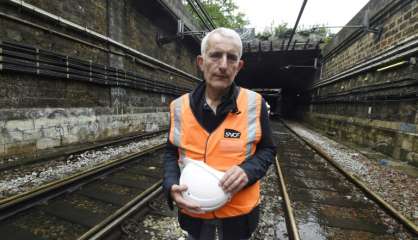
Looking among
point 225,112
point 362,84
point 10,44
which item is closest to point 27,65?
point 10,44

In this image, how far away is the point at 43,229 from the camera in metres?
2.79

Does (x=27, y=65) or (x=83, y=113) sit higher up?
(x=27, y=65)

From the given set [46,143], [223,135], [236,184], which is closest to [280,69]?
[46,143]

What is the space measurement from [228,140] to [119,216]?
2405mm

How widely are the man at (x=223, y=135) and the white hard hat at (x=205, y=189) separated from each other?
54mm

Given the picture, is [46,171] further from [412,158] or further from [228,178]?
[412,158]

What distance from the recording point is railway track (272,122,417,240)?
10.2 ft

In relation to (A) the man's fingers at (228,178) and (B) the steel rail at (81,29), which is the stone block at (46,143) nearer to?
(B) the steel rail at (81,29)

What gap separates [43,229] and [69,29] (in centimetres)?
656

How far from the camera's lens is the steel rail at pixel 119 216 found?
249 cm

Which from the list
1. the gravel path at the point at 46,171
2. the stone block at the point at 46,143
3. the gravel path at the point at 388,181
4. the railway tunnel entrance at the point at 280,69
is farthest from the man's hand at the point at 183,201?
the railway tunnel entrance at the point at 280,69

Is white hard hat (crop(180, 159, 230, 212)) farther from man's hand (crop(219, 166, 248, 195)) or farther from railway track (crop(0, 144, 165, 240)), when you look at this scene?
railway track (crop(0, 144, 165, 240))

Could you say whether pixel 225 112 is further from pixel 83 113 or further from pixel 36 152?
pixel 83 113

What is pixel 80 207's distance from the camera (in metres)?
3.33
